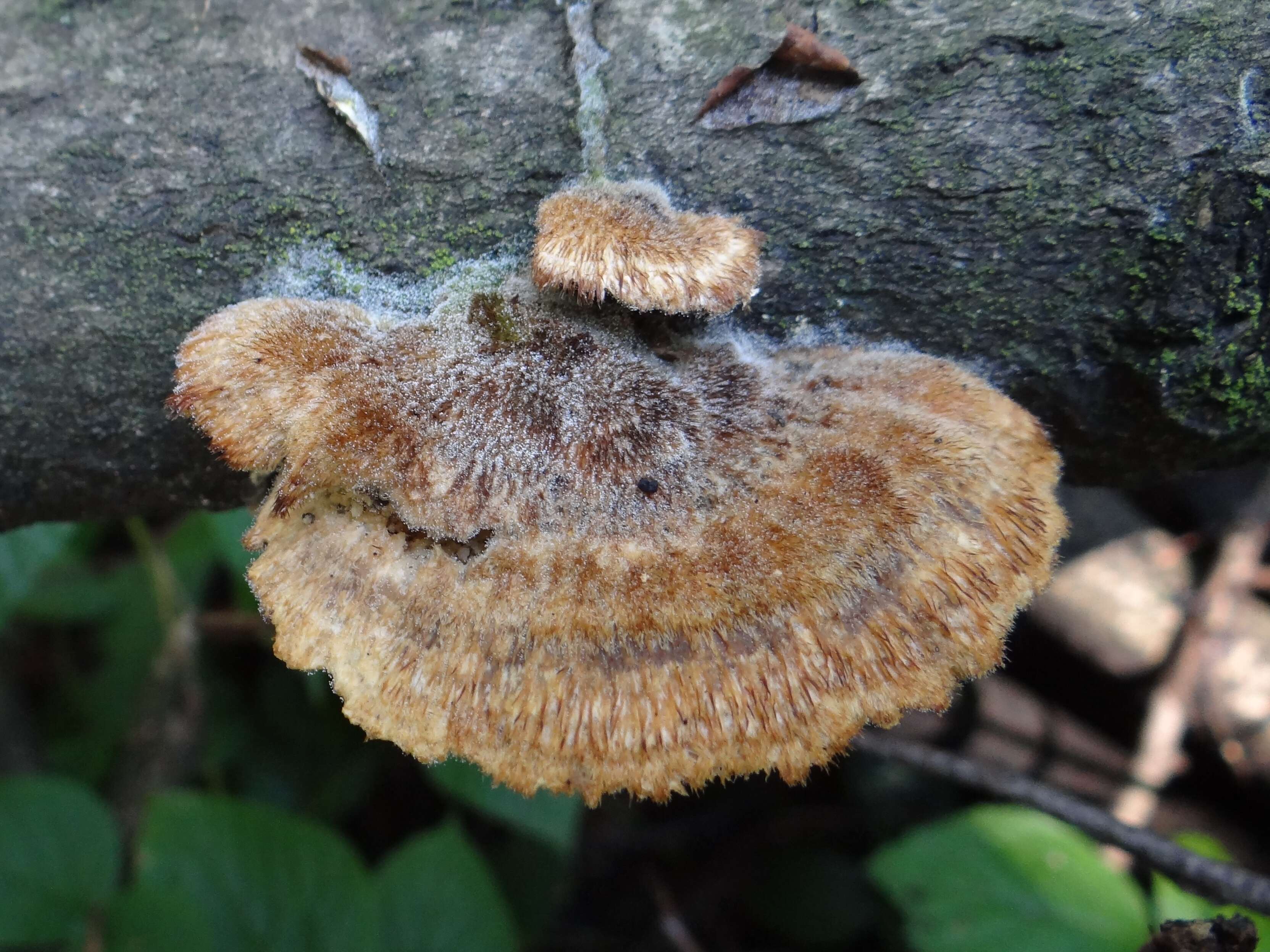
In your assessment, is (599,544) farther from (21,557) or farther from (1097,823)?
(21,557)

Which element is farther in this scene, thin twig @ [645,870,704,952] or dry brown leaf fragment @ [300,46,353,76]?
thin twig @ [645,870,704,952]

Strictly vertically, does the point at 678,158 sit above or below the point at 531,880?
above

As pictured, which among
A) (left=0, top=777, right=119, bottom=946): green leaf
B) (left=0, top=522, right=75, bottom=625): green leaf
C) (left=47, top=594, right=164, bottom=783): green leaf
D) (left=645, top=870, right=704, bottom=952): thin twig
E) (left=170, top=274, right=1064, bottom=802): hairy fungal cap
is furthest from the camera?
(left=47, top=594, right=164, bottom=783): green leaf

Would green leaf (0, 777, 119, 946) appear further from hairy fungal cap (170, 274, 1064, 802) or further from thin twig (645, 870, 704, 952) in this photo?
hairy fungal cap (170, 274, 1064, 802)

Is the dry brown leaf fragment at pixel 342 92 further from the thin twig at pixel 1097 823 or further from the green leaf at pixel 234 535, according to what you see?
the thin twig at pixel 1097 823

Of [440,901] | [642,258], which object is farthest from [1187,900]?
[642,258]

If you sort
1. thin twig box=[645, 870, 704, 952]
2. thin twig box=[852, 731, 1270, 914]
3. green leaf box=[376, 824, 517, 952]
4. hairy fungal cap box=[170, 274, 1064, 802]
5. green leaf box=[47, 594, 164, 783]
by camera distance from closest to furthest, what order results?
hairy fungal cap box=[170, 274, 1064, 802] → thin twig box=[852, 731, 1270, 914] → green leaf box=[376, 824, 517, 952] → thin twig box=[645, 870, 704, 952] → green leaf box=[47, 594, 164, 783]

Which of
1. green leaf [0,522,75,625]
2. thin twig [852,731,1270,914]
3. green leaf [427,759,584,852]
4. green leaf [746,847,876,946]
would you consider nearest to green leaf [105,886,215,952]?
green leaf [427,759,584,852]

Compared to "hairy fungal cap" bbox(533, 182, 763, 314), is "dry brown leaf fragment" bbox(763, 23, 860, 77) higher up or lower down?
higher up
